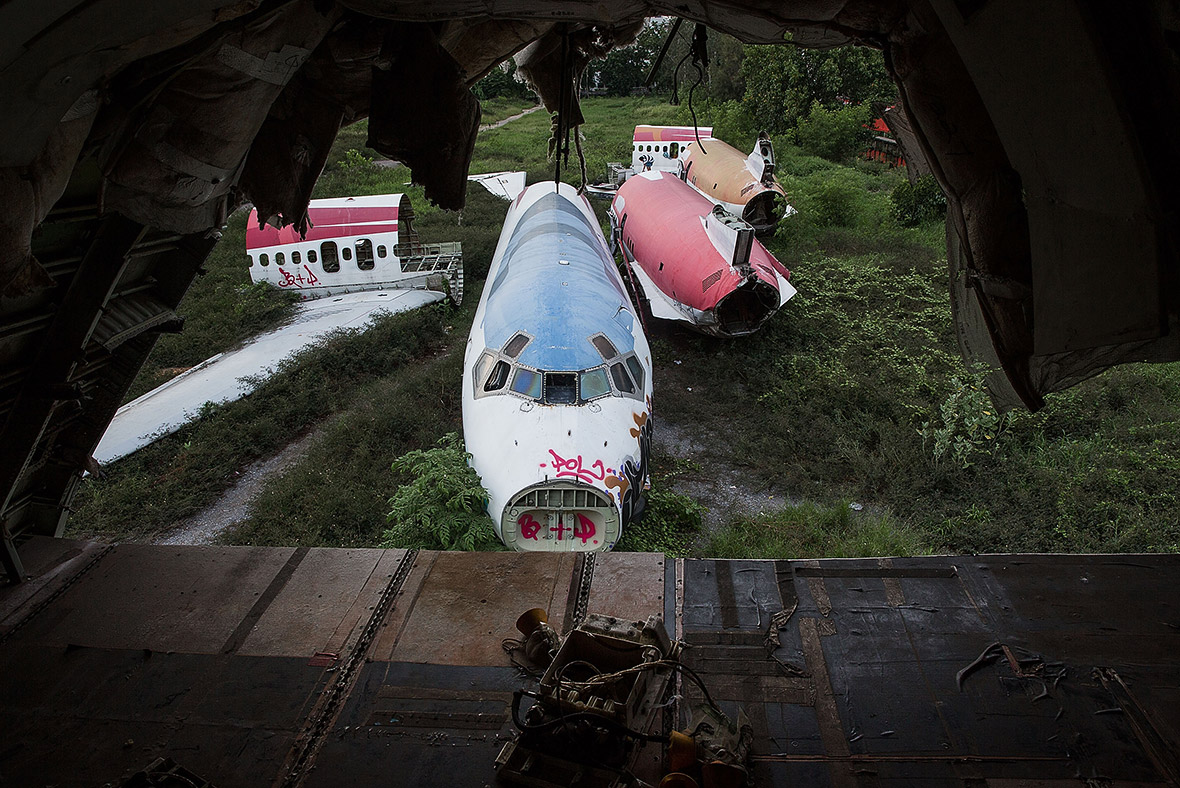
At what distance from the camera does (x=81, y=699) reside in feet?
Result: 17.1

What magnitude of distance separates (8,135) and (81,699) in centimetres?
420

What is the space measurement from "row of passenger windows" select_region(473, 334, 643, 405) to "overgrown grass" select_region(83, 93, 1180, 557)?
235 cm

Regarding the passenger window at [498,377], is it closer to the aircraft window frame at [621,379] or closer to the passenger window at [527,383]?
the passenger window at [527,383]

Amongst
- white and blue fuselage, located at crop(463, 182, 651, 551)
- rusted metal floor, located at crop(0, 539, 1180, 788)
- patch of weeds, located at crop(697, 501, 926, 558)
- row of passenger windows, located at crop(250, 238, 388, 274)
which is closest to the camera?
rusted metal floor, located at crop(0, 539, 1180, 788)

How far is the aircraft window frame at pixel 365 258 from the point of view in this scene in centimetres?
2197

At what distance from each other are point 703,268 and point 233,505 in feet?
37.2

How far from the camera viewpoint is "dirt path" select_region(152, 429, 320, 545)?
12.0m

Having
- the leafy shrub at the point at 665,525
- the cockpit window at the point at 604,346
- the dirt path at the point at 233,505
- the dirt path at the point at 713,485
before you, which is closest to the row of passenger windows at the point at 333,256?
the dirt path at the point at 233,505

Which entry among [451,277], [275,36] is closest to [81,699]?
[275,36]

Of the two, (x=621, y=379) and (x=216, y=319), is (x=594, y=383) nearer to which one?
(x=621, y=379)

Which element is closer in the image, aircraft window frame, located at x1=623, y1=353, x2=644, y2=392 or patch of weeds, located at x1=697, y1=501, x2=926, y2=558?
patch of weeds, located at x1=697, y1=501, x2=926, y2=558

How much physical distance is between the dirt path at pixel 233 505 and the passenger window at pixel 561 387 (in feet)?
20.3

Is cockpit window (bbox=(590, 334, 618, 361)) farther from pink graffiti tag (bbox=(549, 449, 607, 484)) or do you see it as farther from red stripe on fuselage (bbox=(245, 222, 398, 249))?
red stripe on fuselage (bbox=(245, 222, 398, 249))

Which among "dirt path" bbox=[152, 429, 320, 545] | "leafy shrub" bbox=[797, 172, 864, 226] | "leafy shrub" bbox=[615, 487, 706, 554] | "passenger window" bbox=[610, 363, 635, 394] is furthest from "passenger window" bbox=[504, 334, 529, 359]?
"leafy shrub" bbox=[797, 172, 864, 226]
